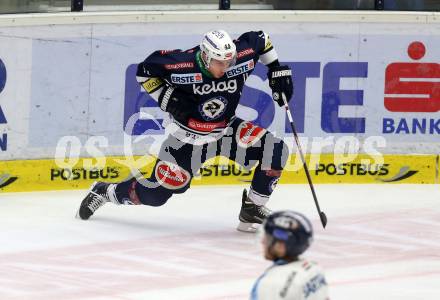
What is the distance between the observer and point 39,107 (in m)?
8.80

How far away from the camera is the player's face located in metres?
7.50

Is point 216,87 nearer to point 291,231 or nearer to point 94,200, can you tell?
point 94,200

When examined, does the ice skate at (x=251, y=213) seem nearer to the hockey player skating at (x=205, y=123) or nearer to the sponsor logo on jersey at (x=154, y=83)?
the hockey player skating at (x=205, y=123)

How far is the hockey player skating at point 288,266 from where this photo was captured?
3979mm

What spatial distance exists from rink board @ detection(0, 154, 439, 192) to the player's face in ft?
5.47

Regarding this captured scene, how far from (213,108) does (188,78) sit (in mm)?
241

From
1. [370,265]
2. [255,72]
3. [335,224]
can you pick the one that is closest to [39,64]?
[255,72]

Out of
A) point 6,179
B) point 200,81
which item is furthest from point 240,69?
point 6,179

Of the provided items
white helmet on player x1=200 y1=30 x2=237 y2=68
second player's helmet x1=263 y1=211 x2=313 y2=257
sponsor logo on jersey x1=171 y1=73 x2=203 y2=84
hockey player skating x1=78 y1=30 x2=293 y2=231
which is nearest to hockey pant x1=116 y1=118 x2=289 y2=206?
hockey player skating x1=78 y1=30 x2=293 y2=231

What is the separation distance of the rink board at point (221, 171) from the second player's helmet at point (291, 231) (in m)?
4.92

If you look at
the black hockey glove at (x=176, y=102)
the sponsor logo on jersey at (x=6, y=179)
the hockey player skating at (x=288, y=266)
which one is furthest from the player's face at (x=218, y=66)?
the hockey player skating at (x=288, y=266)

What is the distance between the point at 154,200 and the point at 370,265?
1.39 meters

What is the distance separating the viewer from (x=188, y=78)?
7.70 meters

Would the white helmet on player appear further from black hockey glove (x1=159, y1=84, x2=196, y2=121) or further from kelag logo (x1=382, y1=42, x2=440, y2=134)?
kelag logo (x1=382, y1=42, x2=440, y2=134)
